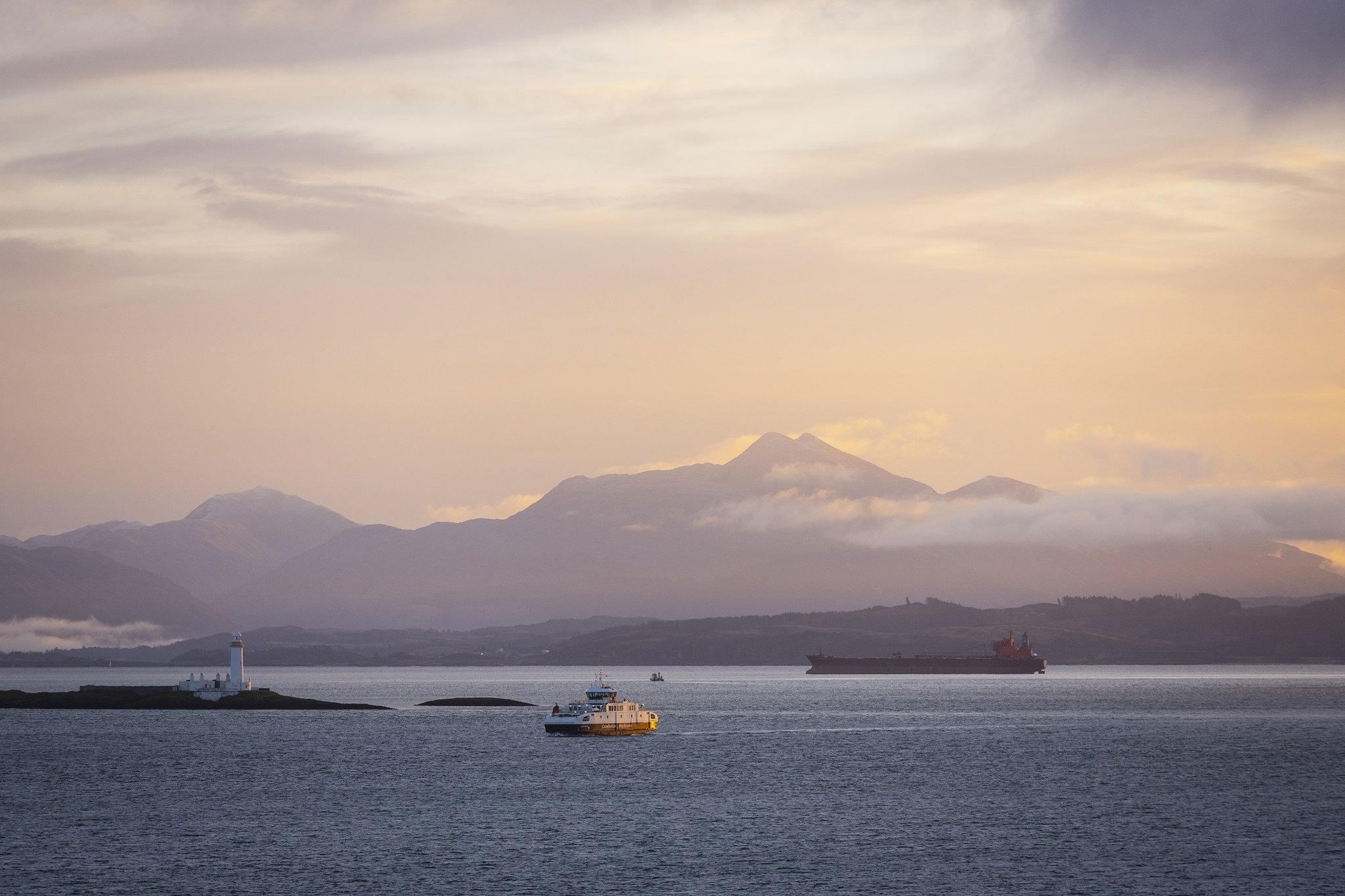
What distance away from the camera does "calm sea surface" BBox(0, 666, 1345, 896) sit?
71.1 m

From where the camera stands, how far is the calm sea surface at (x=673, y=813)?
7112 cm

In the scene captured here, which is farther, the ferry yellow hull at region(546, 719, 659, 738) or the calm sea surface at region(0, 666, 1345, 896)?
the ferry yellow hull at region(546, 719, 659, 738)

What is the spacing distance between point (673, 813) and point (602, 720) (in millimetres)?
66875

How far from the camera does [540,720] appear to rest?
194m

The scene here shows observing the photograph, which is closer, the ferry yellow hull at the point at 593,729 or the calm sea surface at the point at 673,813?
the calm sea surface at the point at 673,813

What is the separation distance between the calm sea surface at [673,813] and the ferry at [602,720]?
2.65m

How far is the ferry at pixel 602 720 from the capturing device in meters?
161

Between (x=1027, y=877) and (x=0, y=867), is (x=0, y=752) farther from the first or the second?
(x=1027, y=877)

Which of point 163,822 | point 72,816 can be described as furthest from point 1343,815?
point 72,816

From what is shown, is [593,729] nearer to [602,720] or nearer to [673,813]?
[602,720]

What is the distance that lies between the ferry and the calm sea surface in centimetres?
265

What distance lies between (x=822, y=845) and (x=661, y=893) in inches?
663

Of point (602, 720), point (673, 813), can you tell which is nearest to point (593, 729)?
point (602, 720)

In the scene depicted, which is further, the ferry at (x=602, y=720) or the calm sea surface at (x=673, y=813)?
the ferry at (x=602, y=720)
